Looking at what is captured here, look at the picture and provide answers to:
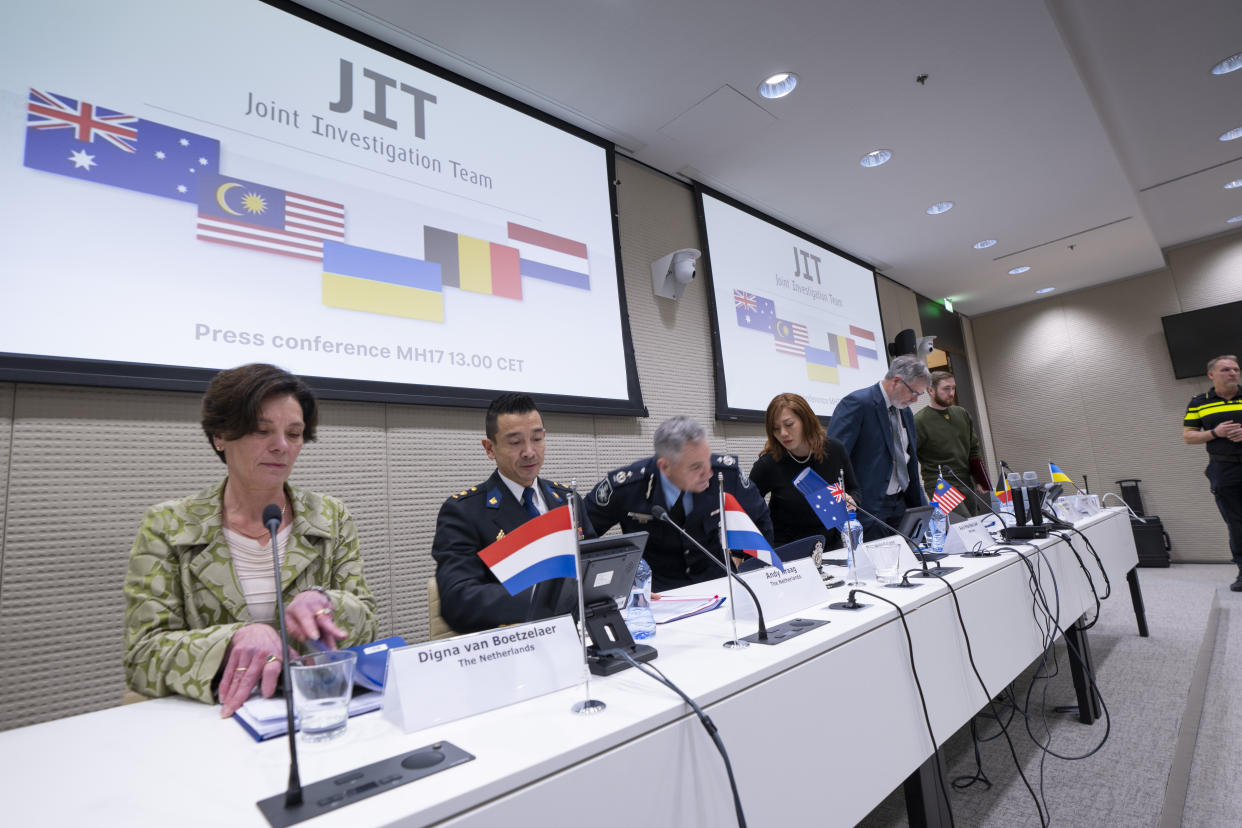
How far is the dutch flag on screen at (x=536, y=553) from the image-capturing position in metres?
0.91

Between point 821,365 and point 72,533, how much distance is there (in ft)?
12.9

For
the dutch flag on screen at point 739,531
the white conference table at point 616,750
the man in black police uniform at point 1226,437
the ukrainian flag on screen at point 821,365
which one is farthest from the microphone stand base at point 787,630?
the man in black police uniform at point 1226,437

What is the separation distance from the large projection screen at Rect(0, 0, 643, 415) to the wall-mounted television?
6.10 meters

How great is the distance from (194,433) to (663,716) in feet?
5.69

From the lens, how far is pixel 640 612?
125cm

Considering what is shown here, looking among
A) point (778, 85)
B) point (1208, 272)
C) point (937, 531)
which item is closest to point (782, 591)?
point (937, 531)

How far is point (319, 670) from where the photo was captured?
0.73m

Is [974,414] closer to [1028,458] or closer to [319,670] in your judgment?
[1028,458]

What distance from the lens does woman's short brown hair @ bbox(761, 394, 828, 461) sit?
8.22ft

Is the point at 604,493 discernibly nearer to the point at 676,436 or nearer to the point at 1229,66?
the point at 676,436

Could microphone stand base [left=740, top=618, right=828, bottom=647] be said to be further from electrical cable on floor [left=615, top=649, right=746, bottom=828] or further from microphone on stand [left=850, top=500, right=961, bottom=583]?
microphone on stand [left=850, top=500, right=961, bottom=583]

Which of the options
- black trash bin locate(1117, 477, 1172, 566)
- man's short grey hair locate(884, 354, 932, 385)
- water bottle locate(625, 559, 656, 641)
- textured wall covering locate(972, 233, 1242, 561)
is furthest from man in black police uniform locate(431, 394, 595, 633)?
textured wall covering locate(972, 233, 1242, 561)

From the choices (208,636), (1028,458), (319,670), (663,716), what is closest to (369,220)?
(208,636)

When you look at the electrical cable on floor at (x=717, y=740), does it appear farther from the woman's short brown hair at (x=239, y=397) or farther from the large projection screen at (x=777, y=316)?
the large projection screen at (x=777, y=316)
